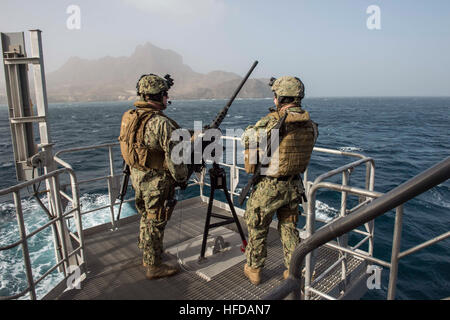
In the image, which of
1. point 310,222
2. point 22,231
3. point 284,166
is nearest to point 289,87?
point 284,166

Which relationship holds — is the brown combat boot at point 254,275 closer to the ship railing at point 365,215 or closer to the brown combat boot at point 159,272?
the brown combat boot at point 159,272

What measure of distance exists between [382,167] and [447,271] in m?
10.9

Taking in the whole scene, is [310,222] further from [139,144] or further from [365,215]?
[139,144]

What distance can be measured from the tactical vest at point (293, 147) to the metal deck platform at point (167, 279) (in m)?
1.60

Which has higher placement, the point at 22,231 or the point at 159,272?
the point at 22,231

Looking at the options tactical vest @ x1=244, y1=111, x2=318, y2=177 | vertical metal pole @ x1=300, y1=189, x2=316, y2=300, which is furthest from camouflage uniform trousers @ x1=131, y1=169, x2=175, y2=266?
vertical metal pole @ x1=300, y1=189, x2=316, y2=300

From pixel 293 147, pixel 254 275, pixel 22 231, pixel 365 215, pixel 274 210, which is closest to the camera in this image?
pixel 365 215

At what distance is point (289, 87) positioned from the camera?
372cm

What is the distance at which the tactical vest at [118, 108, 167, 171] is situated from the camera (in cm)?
396

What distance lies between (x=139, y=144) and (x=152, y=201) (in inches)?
30.0

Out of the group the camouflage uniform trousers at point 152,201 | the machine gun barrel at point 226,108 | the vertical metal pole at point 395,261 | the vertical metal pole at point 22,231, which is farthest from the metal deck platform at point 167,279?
the vertical metal pole at point 395,261

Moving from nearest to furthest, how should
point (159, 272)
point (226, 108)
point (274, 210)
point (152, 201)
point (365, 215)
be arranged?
point (365, 215), point (274, 210), point (152, 201), point (159, 272), point (226, 108)
